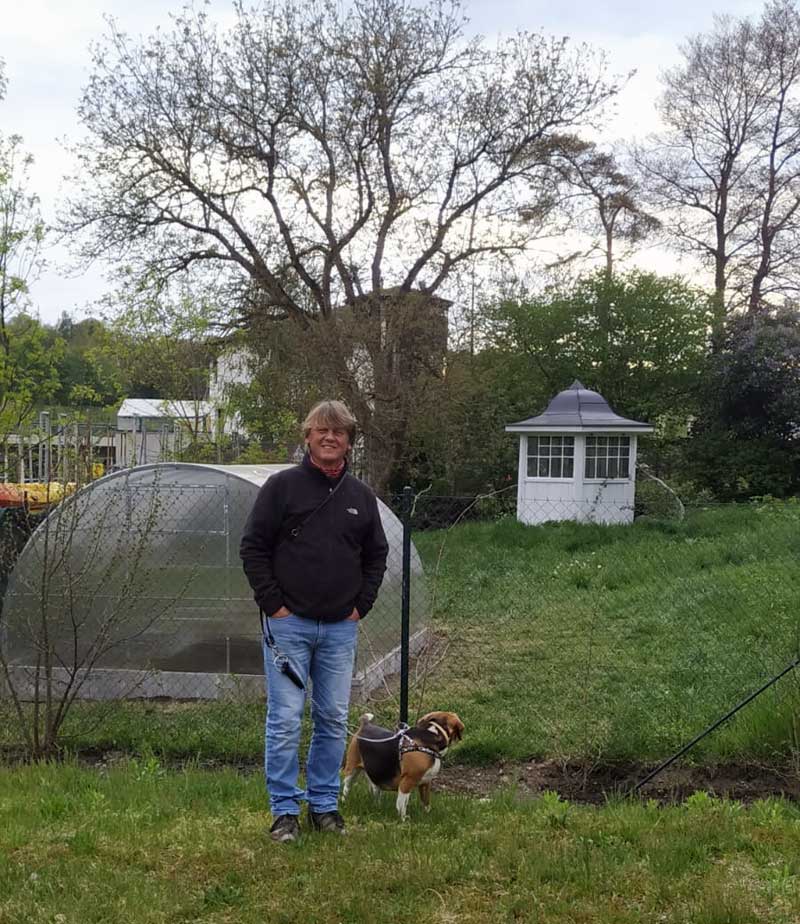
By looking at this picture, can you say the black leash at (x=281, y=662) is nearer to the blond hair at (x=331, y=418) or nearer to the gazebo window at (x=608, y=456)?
the blond hair at (x=331, y=418)

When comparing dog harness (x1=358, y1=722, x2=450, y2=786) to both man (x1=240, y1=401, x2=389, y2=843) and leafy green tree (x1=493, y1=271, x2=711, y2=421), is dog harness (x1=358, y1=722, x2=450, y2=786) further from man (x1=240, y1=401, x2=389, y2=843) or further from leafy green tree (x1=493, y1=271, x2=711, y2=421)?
leafy green tree (x1=493, y1=271, x2=711, y2=421)

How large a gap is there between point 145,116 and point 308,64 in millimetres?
3216

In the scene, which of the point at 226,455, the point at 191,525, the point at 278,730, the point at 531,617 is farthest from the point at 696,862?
the point at 226,455

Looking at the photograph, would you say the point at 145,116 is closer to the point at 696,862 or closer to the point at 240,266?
the point at 240,266

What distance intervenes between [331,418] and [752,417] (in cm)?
1818

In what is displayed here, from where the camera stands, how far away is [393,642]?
7.58m

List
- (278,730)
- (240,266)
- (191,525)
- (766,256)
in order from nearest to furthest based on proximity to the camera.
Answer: (278,730) → (191,525) → (240,266) → (766,256)

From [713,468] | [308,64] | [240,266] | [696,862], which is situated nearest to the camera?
[696,862]

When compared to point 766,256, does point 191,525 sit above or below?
below

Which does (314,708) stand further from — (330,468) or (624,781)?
(624,781)

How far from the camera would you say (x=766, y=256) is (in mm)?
27438

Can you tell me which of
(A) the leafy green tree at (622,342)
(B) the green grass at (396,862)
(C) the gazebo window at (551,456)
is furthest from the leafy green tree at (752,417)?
(B) the green grass at (396,862)

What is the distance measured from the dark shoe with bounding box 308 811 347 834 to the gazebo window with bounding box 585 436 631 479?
13413 millimetres

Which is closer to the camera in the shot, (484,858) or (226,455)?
(484,858)
